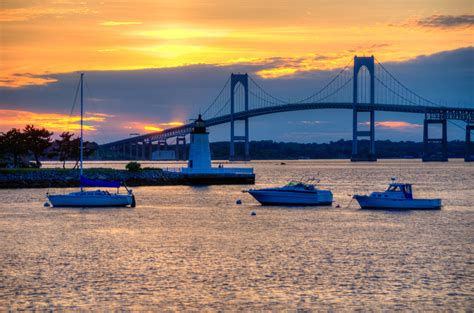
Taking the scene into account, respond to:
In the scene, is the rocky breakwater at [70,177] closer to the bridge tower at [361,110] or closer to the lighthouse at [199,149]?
the lighthouse at [199,149]

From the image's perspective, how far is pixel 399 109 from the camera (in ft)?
389

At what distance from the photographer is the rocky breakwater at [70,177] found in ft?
191

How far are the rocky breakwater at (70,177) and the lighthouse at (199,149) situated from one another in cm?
144

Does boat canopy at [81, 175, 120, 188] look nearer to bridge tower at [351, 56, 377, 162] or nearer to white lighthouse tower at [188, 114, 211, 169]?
white lighthouse tower at [188, 114, 211, 169]

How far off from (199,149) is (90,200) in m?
18.0

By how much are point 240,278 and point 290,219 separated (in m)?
15.5

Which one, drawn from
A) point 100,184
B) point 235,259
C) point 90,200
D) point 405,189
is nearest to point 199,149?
point 100,184

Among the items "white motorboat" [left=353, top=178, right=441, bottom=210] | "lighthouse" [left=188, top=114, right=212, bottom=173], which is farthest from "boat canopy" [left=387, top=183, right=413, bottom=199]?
"lighthouse" [left=188, top=114, right=212, bottom=173]

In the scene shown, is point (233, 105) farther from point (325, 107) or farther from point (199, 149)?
point (199, 149)

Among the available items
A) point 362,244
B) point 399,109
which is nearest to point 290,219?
point 362,244

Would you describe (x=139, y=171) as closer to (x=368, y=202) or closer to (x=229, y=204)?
(x=229, y=204)

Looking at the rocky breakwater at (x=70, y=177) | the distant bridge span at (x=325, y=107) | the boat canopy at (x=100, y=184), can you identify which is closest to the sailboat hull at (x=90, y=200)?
the boat canopy at (x=100, y=184)

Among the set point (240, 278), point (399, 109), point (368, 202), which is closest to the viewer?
point (240, 278)

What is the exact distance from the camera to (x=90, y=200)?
1592 inches
